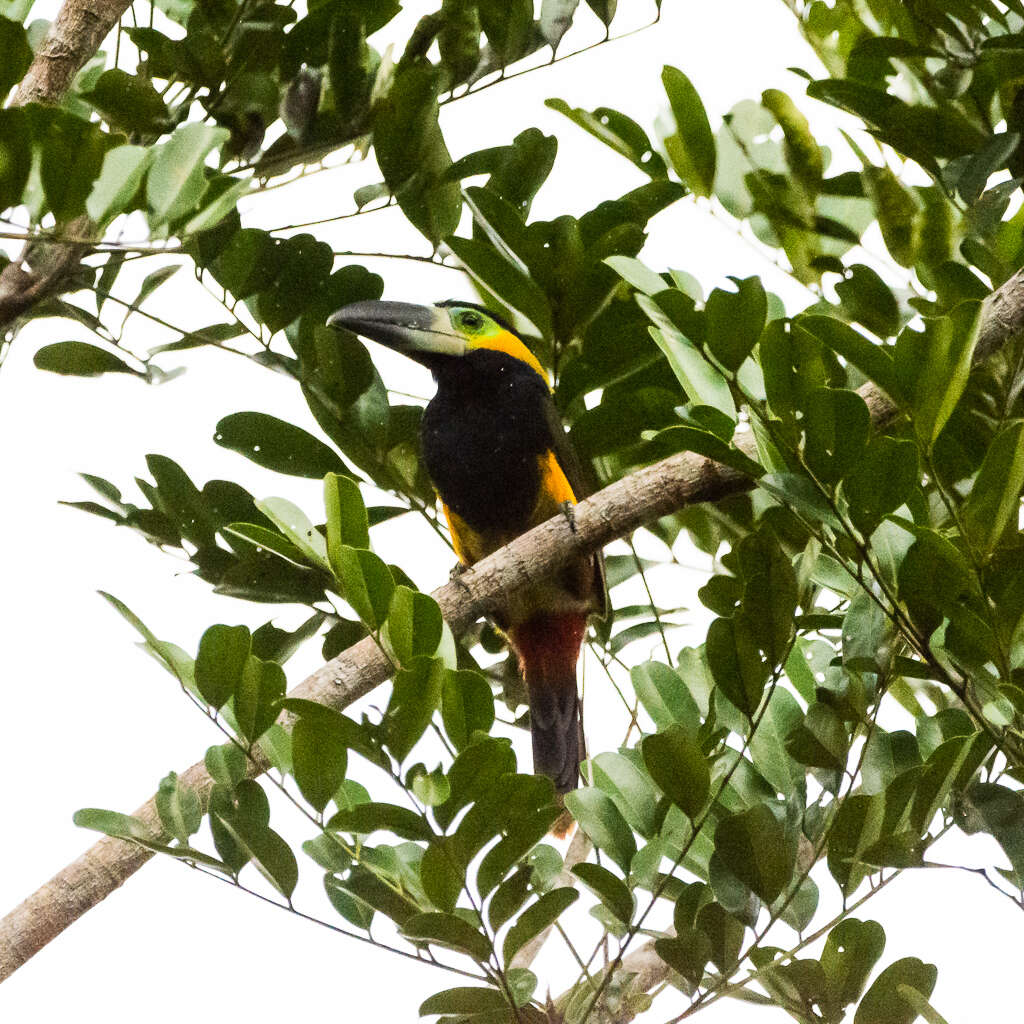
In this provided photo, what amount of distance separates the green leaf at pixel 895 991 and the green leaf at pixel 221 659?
0.74 m

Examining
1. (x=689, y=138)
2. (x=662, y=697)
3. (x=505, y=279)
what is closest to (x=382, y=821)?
(x=662, y=697)

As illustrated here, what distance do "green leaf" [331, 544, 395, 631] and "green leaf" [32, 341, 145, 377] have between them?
2.66 feet

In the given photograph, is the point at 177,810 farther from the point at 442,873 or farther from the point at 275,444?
the point at 275,444

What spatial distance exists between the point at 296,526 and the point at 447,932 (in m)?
0.49

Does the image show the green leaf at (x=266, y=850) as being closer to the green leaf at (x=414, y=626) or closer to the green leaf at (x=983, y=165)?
the green leaf at (x=414, y=626)

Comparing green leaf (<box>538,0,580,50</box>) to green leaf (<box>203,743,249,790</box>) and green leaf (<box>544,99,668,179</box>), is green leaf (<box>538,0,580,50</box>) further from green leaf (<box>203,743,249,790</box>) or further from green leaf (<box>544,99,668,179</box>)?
green leaf (<box>203,743,249,790</box>)

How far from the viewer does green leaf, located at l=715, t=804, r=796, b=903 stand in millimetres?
1286

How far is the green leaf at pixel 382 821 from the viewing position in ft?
4.09

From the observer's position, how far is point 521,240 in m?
1.82

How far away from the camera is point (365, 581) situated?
4.31ft

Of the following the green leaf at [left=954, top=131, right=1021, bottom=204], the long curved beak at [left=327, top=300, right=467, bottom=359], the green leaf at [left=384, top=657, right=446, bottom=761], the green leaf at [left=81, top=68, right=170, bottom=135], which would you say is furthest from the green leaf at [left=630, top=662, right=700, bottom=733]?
the long curved beak at [left=327, top=300, right=467, bottom=359]

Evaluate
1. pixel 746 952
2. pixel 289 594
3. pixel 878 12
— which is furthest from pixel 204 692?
pixel 878 12

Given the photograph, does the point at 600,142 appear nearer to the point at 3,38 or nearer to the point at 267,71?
the point at 267,71

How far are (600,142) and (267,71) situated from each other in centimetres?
51
